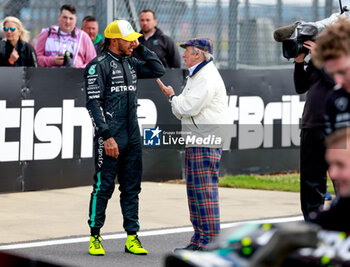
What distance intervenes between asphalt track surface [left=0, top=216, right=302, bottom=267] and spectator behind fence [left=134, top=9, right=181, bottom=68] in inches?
163

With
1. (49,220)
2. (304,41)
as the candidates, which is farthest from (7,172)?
(304,41)

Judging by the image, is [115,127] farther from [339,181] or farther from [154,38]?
[154,38]

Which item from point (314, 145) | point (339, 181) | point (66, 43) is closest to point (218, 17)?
point (66, 43)

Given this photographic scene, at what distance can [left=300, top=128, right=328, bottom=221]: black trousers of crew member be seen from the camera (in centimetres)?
723

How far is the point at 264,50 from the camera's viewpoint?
49.8ft

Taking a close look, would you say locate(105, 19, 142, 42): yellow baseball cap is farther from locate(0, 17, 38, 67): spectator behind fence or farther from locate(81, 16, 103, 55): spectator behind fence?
locate(81, 16, 103, 55): spectator behind fence

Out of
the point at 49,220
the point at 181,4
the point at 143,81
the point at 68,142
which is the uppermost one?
the point at 181,4

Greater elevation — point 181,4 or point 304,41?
point 181,4

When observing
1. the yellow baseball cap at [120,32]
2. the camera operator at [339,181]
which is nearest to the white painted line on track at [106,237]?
the yellow baseball cap at [120,32]

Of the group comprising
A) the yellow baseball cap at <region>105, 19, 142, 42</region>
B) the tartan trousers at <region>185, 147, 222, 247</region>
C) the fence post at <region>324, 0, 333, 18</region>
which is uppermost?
the fence post at <region>324, 0, 333, 18</region>

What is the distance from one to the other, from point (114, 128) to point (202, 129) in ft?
2.55

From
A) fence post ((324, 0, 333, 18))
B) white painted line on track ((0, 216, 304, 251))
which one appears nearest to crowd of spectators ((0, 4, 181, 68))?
white painted line on track ((0, 216, 304, 251))

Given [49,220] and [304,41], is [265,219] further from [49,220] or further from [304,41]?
[304,41]

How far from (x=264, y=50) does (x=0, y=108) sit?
5.54 meters
